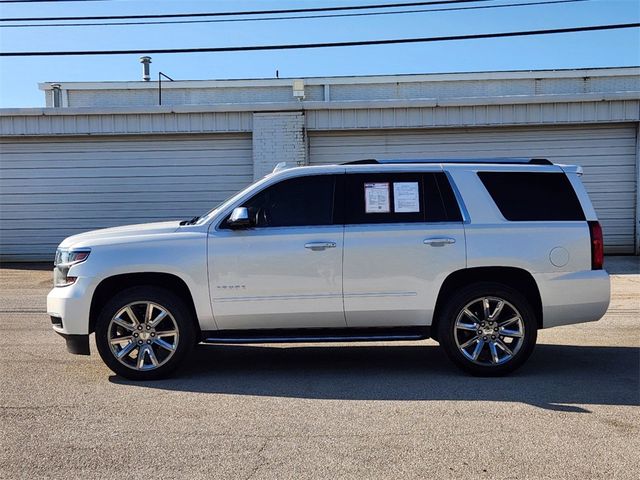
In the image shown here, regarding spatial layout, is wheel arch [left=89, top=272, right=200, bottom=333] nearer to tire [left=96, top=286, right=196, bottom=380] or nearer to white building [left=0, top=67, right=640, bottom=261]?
tire [left=96, top=286, right=196, bottom=380]

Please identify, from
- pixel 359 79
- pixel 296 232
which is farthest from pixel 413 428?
pixel 359 79

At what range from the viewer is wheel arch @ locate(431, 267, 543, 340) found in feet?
18.6

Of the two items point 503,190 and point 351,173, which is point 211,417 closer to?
point 351,173

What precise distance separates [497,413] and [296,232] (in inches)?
89.8

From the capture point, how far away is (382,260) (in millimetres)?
5539

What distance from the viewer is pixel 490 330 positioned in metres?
5.62

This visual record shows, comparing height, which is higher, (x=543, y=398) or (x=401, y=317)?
(x=401, y=317)

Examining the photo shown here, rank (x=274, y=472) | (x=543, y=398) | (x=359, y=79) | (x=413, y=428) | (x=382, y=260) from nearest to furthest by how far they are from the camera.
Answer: (x=274, y=472) < (x=413, y=428) < (x=543, y=398) < (x=382, y=260) < (x=359, y=79)

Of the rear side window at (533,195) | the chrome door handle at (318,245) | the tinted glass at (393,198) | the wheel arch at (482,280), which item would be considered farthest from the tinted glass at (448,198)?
the chrome door handle at (318,245)

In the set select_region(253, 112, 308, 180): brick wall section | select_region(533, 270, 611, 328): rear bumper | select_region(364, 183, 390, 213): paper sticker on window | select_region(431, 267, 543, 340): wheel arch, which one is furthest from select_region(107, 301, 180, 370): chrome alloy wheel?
select_region(253, 112, 308, 180): brick wall section

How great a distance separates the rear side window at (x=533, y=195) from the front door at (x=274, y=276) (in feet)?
5.12

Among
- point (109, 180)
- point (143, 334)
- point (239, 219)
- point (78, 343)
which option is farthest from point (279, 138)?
point (78, 343)

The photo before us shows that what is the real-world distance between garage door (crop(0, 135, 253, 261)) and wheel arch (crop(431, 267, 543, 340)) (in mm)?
9813

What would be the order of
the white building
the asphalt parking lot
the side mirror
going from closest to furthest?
the asphalt parking lot < the side mirror < the white building
